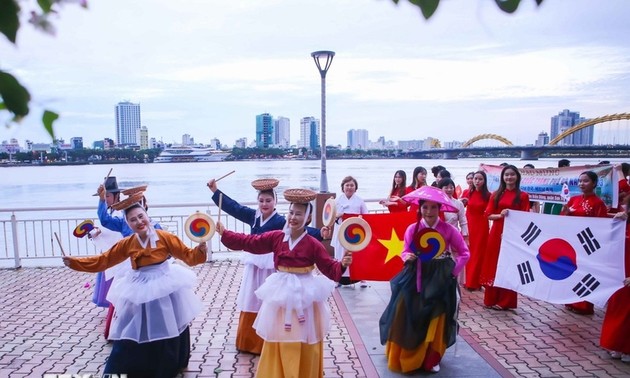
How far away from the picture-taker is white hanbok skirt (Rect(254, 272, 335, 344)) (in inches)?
136

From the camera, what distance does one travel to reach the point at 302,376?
3.54 metres

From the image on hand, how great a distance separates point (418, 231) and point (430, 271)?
1.21 ft

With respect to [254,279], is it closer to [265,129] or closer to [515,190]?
[515,190]

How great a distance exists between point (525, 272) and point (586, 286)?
29.4 inches

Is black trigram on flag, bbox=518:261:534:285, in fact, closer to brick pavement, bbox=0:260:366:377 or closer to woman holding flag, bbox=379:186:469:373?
woman holding flag, bbox=379:186:469:373

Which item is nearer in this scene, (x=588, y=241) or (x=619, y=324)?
(x=619, y=324)

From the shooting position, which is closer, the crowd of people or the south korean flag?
→ the crowd of people

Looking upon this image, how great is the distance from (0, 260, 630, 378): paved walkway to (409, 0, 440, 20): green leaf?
3512mm

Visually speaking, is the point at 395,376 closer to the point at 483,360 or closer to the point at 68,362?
the point at 483,360

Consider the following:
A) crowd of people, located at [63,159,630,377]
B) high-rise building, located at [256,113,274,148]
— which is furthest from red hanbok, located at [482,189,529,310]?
high-rise building, located at [256,113,274,148]

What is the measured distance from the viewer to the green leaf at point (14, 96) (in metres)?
1.06

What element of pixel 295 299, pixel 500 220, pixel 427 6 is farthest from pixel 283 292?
pixel 500 220

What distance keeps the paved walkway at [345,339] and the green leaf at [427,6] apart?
3.51 m

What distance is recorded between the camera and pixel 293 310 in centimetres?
347
